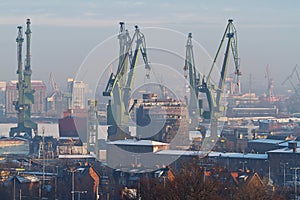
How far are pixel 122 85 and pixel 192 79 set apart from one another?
258 centimetres

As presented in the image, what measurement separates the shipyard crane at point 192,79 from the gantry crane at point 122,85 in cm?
172

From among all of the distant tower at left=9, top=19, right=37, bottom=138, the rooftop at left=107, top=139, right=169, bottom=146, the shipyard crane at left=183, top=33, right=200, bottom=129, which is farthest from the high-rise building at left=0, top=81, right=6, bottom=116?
the rooftop at left=107, top=139, right=169, bottom=146

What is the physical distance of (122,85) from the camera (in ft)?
83.6

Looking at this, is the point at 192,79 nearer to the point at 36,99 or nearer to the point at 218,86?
the point at 218,86

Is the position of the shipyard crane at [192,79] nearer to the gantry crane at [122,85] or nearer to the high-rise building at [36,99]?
the gantry crane at [122,85]

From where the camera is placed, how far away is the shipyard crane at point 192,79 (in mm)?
26294

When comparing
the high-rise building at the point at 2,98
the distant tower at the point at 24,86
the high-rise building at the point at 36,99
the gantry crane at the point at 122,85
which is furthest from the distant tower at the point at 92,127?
the high-rise building at the point at 2,98

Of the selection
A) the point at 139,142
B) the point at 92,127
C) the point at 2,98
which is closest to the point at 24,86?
the point at 92,127

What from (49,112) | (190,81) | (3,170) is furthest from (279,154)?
(49,112)

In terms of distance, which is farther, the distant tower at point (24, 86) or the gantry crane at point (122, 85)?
the distant tower at point (24, 86)

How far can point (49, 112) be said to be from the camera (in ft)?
191

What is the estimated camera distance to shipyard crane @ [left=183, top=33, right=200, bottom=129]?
26.3 m

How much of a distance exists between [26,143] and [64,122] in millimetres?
1912

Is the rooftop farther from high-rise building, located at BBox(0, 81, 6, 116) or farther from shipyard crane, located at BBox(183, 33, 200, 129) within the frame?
high-rise building, located at BBox(0, 81, 6, 116)
